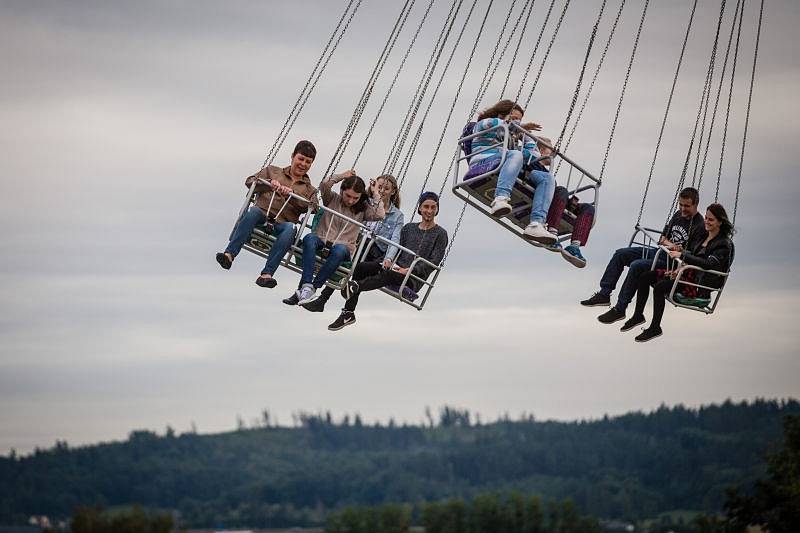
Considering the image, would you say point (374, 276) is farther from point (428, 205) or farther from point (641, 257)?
point (641, 257)

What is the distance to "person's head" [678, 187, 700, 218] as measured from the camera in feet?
93.2

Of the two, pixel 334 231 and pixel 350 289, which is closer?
pixel 334 231

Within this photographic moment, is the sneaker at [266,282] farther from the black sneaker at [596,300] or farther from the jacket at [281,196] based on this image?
the black sneaker at [596,300]

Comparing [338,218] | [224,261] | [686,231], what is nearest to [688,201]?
[686,231]

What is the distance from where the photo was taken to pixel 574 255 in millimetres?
28953

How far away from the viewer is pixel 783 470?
84.2 meters

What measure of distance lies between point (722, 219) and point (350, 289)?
243 inches

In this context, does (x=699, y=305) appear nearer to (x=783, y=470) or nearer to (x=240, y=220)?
(x=240, y=220)

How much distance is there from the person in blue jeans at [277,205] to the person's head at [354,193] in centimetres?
50

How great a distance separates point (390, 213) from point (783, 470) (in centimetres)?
5934

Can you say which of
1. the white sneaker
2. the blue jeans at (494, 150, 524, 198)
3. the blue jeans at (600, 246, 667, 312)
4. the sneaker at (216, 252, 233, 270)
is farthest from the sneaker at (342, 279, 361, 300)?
the blue jeans at (600, 246, 667, 312)

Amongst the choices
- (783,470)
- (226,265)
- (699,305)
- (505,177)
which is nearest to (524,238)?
(505,177)

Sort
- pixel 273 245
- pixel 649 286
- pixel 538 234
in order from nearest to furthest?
pixel 273 245 → pixel 538 234 → pixel 649 286

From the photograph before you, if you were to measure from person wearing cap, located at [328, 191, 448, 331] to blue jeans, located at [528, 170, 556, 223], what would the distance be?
1.57 metres
